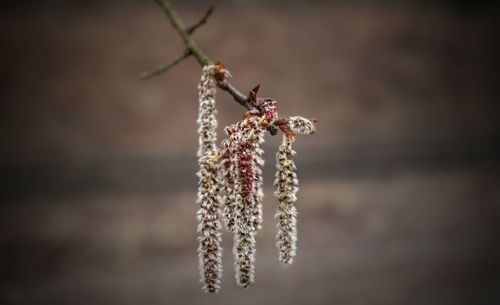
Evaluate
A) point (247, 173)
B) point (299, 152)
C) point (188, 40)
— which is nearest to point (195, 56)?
point (188, 40)

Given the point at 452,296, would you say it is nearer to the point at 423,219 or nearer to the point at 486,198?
the point at 423,219

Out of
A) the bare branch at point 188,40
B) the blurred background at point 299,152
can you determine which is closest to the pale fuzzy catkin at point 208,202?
the bare branch at point 188,40

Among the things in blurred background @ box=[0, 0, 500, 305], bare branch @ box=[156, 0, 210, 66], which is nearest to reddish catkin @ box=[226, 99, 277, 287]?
bare branch @ box=[156, 0, 210, 66]

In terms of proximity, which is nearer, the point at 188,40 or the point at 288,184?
the point at 288,184

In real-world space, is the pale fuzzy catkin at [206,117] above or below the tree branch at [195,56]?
below

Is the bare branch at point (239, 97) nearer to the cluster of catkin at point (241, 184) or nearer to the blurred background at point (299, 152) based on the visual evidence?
the cluster of catkin at point (241, 184)

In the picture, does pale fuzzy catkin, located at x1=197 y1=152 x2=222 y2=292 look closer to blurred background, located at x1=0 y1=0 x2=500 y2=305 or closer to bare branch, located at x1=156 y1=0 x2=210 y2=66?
bare branch, located at x1=156 y1=0 x2=210 y2=66

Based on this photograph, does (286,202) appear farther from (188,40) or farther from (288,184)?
(188,40)

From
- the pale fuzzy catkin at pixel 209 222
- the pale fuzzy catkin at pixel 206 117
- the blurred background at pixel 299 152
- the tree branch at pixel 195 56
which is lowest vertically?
the pale fuzzy catkin at pixel 209 222

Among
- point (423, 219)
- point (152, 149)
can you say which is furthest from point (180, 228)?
point (423, 219)
